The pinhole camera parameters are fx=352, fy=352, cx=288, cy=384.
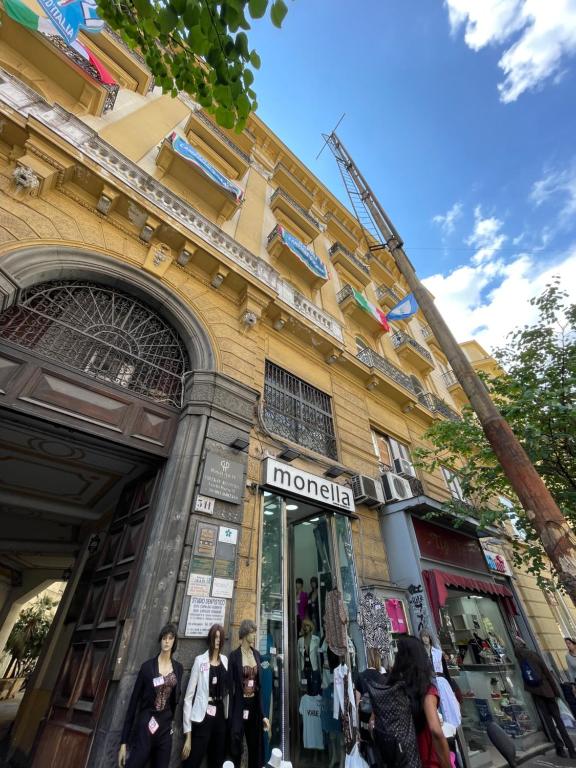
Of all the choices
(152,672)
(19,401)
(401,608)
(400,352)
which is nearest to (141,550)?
(152,672)

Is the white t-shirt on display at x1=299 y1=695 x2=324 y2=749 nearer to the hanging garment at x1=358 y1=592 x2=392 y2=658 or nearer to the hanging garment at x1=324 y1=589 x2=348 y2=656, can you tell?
the hanging garment at x1=324 y1=589 x2=348 y2=656

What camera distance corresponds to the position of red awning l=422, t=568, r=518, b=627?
677cm

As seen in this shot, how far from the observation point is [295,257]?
10797 mm

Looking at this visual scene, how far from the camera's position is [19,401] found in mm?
4359

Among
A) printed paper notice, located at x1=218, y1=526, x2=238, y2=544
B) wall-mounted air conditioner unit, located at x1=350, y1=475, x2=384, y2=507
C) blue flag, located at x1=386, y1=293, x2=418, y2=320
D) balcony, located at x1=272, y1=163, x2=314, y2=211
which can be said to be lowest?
printed paper notice, located at x1=218, y1=526, x2=238, y2=544

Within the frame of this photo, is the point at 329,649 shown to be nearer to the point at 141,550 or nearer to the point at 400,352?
the point at 141,550

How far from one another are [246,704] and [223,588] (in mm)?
1196

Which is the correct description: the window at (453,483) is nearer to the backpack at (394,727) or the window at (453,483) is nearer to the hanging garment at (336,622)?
the hanging garment at (336,622)

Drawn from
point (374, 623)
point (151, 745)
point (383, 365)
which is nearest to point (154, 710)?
point (151, 745)

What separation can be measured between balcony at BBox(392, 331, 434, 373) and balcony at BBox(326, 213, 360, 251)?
5.29 m

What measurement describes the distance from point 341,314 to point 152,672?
36.3ft

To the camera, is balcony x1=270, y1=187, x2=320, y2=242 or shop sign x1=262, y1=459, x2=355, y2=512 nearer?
shop sign x1=262, y1=459, x2=355, y2=512

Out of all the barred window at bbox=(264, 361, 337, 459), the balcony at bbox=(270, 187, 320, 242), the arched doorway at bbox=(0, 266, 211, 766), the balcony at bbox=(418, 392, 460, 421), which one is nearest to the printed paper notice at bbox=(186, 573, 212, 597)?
the arched doorway at bbox=(0, 266, 211, 766)

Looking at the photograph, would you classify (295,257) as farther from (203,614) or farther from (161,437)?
(203,614)
